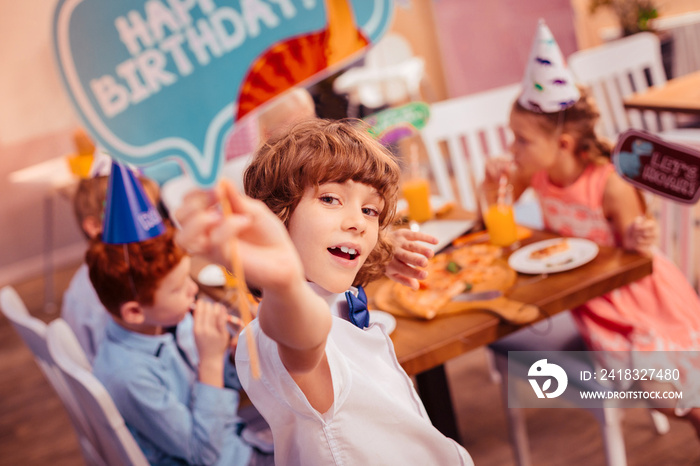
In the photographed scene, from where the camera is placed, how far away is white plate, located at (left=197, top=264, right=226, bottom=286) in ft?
5.94

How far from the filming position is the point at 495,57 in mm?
5074

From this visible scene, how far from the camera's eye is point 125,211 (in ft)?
3.76

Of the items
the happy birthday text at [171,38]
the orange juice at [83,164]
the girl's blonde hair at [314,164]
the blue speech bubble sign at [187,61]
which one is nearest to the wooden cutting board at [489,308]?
the girl's blonde hair at [314,164]

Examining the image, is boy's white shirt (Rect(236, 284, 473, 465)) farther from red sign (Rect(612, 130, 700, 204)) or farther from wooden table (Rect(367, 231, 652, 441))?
red sign (Rect(612, 130, 700, 204))

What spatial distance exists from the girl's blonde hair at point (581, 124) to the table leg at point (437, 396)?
1.88ft

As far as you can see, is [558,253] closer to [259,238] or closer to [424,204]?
[424,204]

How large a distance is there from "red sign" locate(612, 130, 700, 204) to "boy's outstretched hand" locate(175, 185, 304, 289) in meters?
0.94

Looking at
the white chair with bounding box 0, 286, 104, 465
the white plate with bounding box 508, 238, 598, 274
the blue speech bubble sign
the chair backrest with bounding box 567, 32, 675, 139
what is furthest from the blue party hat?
the chair backrest with bounding box 567, 32, 675, 139

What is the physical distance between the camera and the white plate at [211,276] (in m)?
1.81

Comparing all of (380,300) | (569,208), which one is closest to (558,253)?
(569,208)

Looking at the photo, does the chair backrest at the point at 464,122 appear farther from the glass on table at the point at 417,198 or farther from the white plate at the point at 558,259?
the white plate at the point at 558,259

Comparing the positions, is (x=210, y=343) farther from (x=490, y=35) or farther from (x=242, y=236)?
(x=490, y=35)

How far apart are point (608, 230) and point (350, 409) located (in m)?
1.06

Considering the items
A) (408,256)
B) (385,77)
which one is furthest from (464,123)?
(385,77)
